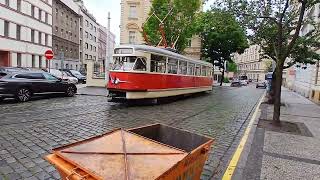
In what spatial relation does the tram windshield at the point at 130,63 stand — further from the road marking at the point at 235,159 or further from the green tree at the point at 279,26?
the road marking at the point at 235,159

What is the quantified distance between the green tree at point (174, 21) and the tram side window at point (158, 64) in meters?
16.2

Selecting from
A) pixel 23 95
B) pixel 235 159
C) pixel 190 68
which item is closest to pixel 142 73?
pixel 23 95

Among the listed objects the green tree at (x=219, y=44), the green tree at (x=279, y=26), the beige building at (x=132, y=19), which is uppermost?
the beige building at (x=132, y=19)

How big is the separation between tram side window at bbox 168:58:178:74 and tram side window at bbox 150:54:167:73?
639 millimetres

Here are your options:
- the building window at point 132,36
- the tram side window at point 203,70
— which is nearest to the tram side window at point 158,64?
the tram side window at point 203,70

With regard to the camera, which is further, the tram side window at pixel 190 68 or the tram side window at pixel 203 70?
the tram side window at pixel 203 70

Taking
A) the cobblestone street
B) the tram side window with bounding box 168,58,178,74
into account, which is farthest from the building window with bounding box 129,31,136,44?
the cobblestone street

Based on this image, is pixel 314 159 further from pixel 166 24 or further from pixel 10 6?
pixel 10 6

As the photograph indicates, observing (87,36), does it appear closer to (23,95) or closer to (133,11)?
(133,11)

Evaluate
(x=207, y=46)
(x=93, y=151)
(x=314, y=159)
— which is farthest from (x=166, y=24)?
(x=93, y=151)

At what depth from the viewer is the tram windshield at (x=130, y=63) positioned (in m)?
13.6

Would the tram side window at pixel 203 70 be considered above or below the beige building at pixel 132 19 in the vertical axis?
below

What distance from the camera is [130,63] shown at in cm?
1361

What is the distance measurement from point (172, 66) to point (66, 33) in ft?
146
